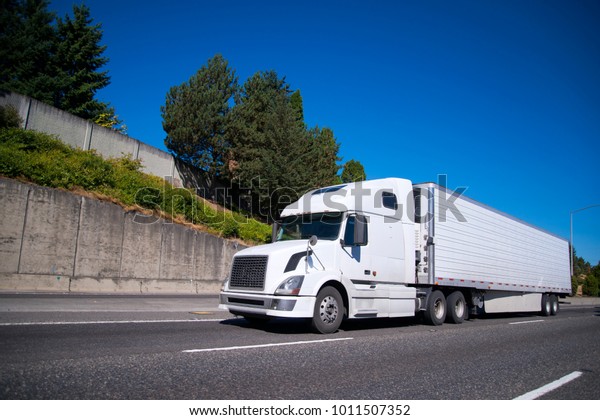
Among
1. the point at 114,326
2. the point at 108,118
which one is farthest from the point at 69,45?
the point at 114,326

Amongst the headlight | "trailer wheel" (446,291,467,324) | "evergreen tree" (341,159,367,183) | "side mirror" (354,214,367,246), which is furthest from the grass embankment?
"evergreen tree" (341,159,367,183)

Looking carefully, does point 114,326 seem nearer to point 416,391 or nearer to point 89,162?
point 416,391

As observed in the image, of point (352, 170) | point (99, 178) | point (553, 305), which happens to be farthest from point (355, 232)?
point (352, 170)

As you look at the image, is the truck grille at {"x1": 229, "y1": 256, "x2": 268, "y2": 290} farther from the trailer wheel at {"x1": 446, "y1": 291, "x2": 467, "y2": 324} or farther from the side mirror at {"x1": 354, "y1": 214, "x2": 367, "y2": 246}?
the trailer wheel at {"x1": 446, "y1": 291, "x2": 467, "y2": 324}

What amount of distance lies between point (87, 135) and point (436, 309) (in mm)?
25323

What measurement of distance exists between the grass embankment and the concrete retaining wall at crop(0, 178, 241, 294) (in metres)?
1.37

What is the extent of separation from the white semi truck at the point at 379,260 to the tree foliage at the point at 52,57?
32.3m

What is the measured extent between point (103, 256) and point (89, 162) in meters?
6.17

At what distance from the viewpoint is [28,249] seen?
1739cm

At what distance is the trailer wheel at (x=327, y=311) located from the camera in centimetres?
823

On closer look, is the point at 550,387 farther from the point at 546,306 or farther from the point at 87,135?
the point at 87,135

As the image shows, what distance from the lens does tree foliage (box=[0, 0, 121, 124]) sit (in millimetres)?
32156

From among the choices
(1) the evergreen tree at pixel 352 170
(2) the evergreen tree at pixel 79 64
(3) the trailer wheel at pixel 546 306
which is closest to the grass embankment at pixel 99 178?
(2) the evergreen tree at pixel 79 64
